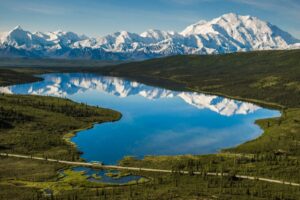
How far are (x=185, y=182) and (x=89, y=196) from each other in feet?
96.3

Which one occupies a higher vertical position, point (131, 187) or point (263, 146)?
point (263, 146)

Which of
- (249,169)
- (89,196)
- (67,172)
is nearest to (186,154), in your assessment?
(249,169)

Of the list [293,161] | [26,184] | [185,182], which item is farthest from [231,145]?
[26,184]

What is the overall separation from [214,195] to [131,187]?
2476 centimetres

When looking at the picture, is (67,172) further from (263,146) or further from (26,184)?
(263,146)

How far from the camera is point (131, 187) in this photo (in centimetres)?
12569

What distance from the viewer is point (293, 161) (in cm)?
15225

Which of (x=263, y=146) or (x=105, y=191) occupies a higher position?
(x=263, y=146)

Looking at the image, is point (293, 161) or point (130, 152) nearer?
point (293, 161)

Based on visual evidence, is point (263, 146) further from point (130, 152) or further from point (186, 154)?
point (130, 152)

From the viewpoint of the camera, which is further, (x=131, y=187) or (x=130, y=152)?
(x=130, y=152)

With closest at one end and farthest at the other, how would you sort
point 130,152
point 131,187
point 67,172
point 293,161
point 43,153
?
point 131,187
point 67,172
point 293,161
point 43,153
point 130,152

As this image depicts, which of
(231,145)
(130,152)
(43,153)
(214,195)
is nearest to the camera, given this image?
(214,195)

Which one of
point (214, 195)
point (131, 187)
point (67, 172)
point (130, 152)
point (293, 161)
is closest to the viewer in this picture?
point (214, 195)
